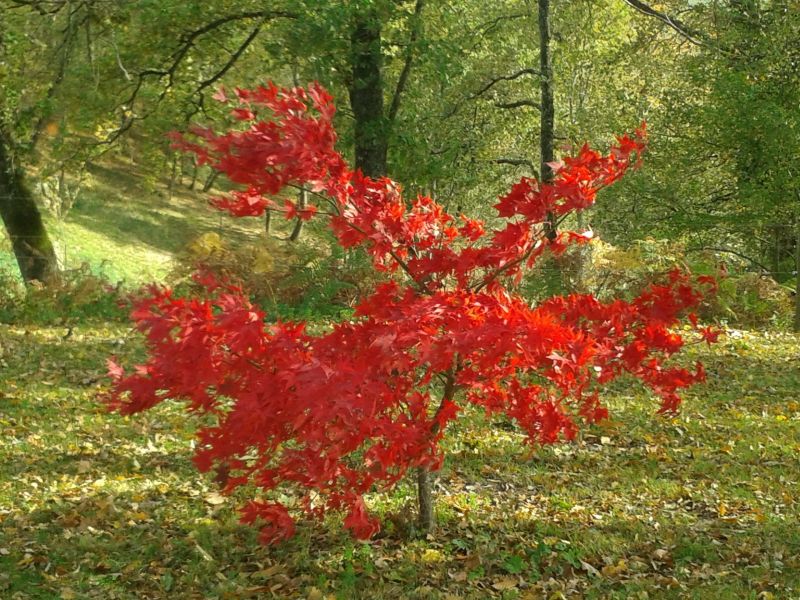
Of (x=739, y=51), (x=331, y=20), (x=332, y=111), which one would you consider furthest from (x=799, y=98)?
(x=332, y=111)

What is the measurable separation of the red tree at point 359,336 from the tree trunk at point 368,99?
6515 millimetres

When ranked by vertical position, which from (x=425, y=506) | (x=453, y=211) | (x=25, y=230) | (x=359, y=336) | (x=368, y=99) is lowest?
(x=425, y=506)

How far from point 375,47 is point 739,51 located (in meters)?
6.85

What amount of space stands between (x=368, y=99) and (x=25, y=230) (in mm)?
6282

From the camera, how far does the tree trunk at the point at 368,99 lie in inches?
419

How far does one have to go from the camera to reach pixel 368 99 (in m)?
11.9

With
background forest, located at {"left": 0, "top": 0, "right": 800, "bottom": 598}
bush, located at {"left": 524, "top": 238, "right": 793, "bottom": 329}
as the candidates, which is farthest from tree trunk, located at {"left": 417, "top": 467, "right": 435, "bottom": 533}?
bush, located at {"left": 524, "top": 238, "right": 793, "bottom": 329}

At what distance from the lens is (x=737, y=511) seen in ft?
19.3

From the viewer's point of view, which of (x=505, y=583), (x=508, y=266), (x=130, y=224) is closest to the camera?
(x=508, y=266)

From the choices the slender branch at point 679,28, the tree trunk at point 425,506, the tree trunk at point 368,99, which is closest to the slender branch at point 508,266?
the tree trunk at point 425,506

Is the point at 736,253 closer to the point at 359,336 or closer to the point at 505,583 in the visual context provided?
the point at 505,583

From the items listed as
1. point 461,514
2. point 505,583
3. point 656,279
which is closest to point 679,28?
point 656,279

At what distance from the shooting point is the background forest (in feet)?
16.2

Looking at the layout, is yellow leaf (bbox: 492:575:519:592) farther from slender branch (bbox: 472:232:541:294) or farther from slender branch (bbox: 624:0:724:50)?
slender branch (bbox: 624:0:724:50)
